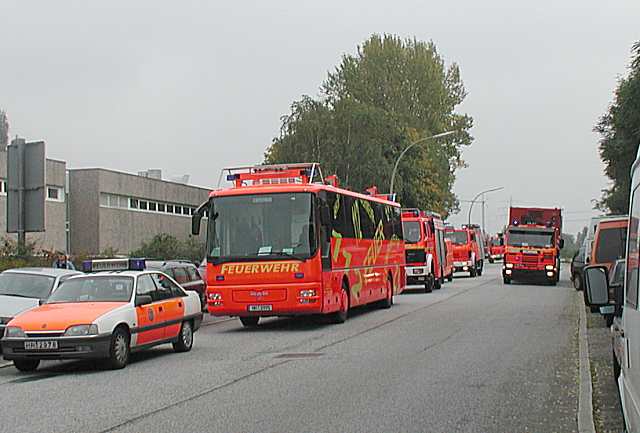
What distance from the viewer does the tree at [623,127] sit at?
82.2 ft

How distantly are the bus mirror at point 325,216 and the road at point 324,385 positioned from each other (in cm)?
230

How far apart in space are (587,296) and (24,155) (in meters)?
12.0

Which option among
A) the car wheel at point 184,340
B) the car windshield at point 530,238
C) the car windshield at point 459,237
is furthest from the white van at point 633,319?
the car windshield at point 459,237

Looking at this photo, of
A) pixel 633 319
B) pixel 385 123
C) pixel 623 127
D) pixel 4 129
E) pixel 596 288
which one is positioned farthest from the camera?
pixel 4 129

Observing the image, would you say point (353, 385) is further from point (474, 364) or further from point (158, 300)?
point (158, 300)

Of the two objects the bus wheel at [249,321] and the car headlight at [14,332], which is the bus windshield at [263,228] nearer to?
the bus wheel at [249,321]

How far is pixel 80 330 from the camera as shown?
13891mm

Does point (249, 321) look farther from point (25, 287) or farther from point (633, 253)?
point (633, 253)

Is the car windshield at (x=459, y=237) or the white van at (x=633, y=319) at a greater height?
the car windshield at (x=459, y=237)

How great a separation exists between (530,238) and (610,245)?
65.8 ft

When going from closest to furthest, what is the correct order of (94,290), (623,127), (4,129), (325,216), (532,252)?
(94,290) < (325,216) < (623,127) < (532,252) < (4,129)

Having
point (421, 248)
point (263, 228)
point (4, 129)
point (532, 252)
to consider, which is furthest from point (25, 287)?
point (4, 129)

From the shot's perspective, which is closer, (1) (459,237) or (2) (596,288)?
(2) (596,288)

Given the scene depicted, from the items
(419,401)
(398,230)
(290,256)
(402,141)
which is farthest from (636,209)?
(402,141)
